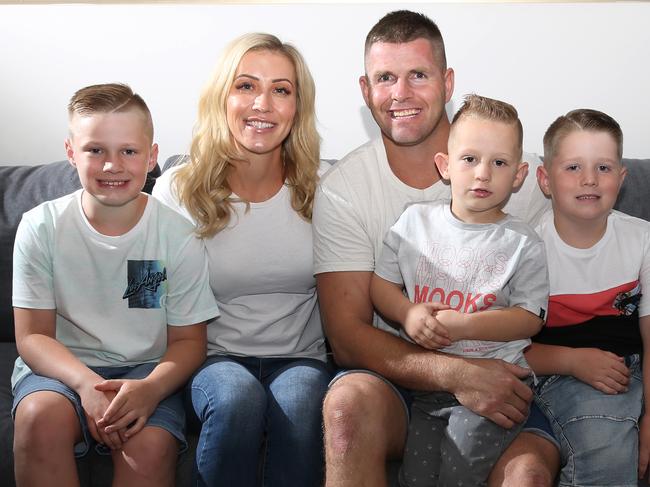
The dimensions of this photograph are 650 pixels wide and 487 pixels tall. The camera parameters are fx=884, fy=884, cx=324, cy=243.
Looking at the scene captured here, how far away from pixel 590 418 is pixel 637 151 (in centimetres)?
113

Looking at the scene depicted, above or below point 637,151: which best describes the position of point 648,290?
below

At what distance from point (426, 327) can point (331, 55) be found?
114 centimetres

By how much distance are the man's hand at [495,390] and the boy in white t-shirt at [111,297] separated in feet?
1.99

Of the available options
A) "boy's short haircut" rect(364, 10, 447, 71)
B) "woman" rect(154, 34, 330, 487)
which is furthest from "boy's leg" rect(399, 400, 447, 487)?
"boy's short haircut" rect(364, 10, 447, 71)

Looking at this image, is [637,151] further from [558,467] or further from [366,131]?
[558,467]

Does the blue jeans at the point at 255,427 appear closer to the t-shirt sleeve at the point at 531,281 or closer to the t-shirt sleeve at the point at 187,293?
the t-shirt sleeve at the point at 187,293

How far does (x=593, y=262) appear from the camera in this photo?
6.78 ft

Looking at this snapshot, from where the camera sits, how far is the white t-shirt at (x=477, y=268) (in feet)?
6.30

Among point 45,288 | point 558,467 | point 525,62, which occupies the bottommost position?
point 558,467

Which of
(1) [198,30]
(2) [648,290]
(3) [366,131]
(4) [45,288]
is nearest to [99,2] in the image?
(1) [198,30]

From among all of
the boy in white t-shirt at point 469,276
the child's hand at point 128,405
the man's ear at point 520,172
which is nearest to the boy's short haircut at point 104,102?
the child's hand at point 128,405

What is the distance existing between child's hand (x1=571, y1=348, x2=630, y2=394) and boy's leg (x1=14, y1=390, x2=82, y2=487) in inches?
43.8

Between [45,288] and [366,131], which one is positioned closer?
[45,288]

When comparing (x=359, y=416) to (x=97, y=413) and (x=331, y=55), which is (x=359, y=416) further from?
(x=331, y=55)
